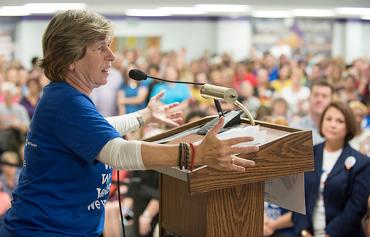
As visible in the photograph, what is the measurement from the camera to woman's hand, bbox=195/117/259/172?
1569 millimetres

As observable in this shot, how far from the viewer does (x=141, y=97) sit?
7.58 meters

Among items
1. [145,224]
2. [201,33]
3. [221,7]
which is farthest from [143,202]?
[201,33]

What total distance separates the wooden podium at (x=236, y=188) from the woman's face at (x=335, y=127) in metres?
1.60

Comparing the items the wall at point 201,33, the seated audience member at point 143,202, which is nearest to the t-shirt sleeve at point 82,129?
the seated audience member at point 143,202

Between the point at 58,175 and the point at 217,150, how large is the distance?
49 cm

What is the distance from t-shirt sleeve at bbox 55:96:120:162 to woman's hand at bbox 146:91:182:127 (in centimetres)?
61

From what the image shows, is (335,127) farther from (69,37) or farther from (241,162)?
(69,37)

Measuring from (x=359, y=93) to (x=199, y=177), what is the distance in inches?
257

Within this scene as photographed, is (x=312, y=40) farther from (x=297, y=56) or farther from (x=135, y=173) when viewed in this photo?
(x=135, y=173)

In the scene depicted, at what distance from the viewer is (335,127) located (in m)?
3.55

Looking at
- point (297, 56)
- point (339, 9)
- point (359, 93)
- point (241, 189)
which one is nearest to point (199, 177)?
point (241, 189)

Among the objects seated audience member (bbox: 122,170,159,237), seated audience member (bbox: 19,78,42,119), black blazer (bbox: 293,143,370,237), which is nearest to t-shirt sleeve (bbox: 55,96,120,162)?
black blazer (bbox: 293,143,370,237)

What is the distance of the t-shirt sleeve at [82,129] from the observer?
5.41 ft

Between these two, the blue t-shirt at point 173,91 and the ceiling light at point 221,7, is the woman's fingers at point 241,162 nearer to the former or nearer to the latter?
the blue t-shirt at point 173,91
